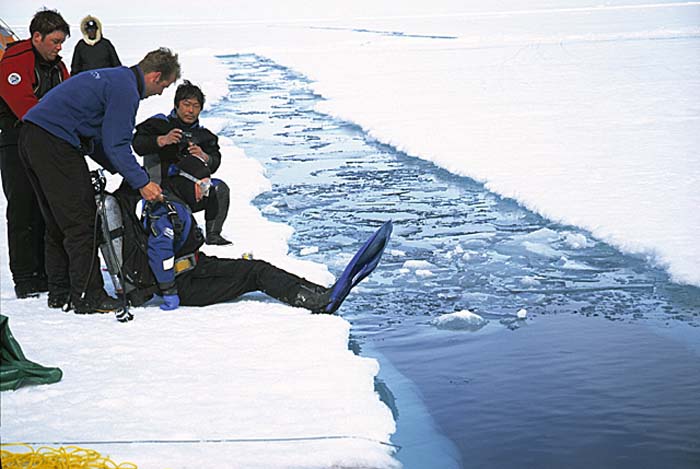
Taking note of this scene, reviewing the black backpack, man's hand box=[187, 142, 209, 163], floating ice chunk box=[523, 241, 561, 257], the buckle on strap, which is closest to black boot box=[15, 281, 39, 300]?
the black backpack

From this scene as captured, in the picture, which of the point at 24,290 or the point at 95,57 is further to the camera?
the point at 95,57

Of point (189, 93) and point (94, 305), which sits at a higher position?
point (189, 93)

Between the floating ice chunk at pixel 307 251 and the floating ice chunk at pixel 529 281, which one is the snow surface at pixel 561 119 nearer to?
the floating ice chunk at pixel 529 281

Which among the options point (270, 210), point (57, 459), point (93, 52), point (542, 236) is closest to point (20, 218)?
point (57, 459)

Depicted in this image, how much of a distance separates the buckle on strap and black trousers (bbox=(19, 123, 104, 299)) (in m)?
0.38

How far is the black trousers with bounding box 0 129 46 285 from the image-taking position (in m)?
4.41

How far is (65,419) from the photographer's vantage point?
3080 millimetres

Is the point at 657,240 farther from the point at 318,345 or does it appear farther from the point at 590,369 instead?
the point at 318,345

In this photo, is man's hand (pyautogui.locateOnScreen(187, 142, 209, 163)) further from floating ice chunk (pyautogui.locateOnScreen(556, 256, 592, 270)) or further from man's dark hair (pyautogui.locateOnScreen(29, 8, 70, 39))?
floating ice chunk (pyautogui.locateOnScreen(556, 256, 592, 270))

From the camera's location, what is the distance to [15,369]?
130 inches

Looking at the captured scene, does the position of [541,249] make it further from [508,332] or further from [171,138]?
[171,138]

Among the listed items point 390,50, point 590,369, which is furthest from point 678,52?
point 590,369

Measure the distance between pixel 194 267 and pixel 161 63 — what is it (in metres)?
1.05

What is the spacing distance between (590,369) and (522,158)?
474 cm
